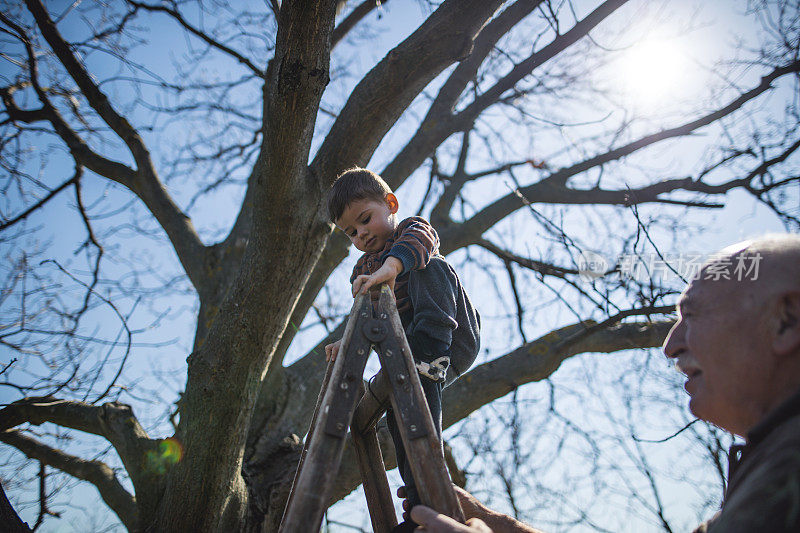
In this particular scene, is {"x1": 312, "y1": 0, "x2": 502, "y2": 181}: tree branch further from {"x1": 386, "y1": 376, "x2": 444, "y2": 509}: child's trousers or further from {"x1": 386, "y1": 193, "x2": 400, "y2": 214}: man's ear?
{"x1": 386, "y1": 376, "x2": 444, "y2": 509}: child's trousers

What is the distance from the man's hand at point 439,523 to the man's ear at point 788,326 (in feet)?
3.21

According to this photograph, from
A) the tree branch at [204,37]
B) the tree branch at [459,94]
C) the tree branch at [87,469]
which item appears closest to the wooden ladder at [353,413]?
the tree branch at [459,94]

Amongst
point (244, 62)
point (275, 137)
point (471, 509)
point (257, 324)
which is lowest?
point (471, 509)

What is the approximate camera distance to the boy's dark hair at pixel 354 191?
2494 millimetres

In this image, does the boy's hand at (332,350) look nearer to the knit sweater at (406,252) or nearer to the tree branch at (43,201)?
the knit sweater at (406,252)

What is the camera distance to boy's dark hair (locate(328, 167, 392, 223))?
8.18 ft

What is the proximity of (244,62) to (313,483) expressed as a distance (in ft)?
17.1

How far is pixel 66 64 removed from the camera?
403 cm

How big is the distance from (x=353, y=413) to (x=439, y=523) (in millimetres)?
477

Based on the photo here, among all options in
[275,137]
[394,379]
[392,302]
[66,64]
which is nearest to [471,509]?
[394,379]

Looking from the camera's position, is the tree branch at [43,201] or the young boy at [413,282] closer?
the young boy at [413,282]

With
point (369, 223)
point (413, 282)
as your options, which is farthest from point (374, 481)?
point (369, 223)

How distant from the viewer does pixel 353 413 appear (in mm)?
1769

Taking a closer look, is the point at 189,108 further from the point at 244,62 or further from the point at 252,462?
the point at 252,462
